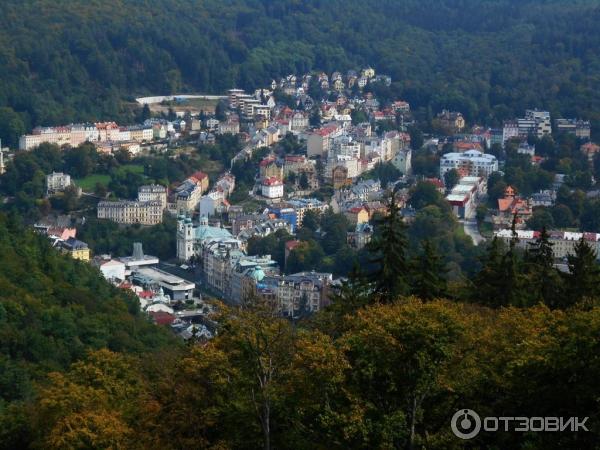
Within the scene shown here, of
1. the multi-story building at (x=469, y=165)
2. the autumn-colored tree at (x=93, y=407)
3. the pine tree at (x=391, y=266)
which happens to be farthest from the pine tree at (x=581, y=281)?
the multi-story building at (x=469, y=165)

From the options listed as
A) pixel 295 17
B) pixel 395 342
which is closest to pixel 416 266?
pixel 395 342

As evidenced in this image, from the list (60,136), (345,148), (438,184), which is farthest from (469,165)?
(60,136)

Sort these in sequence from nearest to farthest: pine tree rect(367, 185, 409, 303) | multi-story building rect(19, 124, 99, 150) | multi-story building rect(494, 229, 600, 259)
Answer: pine tree rect(367, 185, 409, 303)
multi-story building rect(494, 229, 600, 259)
multi-story building rect(19, 124, 99, 150)

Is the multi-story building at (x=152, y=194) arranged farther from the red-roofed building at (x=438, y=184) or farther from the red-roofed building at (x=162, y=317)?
the red-roofed building at (x=162, y=317)

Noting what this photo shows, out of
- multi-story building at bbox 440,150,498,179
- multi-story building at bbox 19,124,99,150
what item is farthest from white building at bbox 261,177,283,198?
multi-story building at bbox 19,124,99,150

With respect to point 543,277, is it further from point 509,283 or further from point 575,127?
point 575,127

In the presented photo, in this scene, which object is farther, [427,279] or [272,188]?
[272,188]

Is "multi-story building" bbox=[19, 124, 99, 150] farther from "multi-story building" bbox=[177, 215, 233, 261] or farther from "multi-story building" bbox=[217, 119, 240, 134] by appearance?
"multi-story building" bbox=[177, 215, 233, 261]
